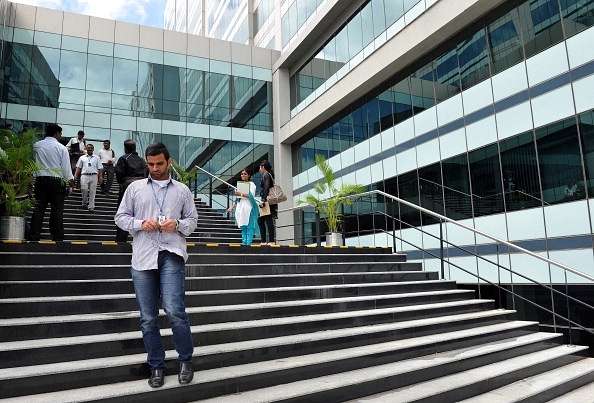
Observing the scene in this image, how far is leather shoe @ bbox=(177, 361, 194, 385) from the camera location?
361 centimetres

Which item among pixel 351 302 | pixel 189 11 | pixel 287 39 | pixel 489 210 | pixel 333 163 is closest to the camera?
pixel 351 302

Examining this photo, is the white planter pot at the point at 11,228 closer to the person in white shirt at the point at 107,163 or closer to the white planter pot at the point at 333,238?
the person in white shirt at the point at 107,163

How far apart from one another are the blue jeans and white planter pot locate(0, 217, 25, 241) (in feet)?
15.2

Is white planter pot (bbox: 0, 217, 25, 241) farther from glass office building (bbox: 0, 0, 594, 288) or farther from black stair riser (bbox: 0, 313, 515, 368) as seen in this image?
glass office building (bbox: 0, 0, 594, 288)

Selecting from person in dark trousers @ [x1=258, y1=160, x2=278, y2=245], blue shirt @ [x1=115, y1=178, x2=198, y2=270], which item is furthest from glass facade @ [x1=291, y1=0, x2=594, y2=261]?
blue shirt @ [x1=115, y1=178, x2=198, y2=270]

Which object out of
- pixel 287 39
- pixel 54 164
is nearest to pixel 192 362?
pixel 54 164

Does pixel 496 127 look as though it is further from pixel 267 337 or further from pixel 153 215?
pixel 153 215

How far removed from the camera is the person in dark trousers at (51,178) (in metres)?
6.76

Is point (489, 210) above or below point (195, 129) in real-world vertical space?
below

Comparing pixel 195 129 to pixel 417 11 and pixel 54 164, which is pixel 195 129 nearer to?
pixel 417 11

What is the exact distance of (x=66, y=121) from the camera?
768 inches

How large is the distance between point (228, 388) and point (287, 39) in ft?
78.7

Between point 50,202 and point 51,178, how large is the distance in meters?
0.46

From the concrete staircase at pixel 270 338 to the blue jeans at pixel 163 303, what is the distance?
0.99 ft
